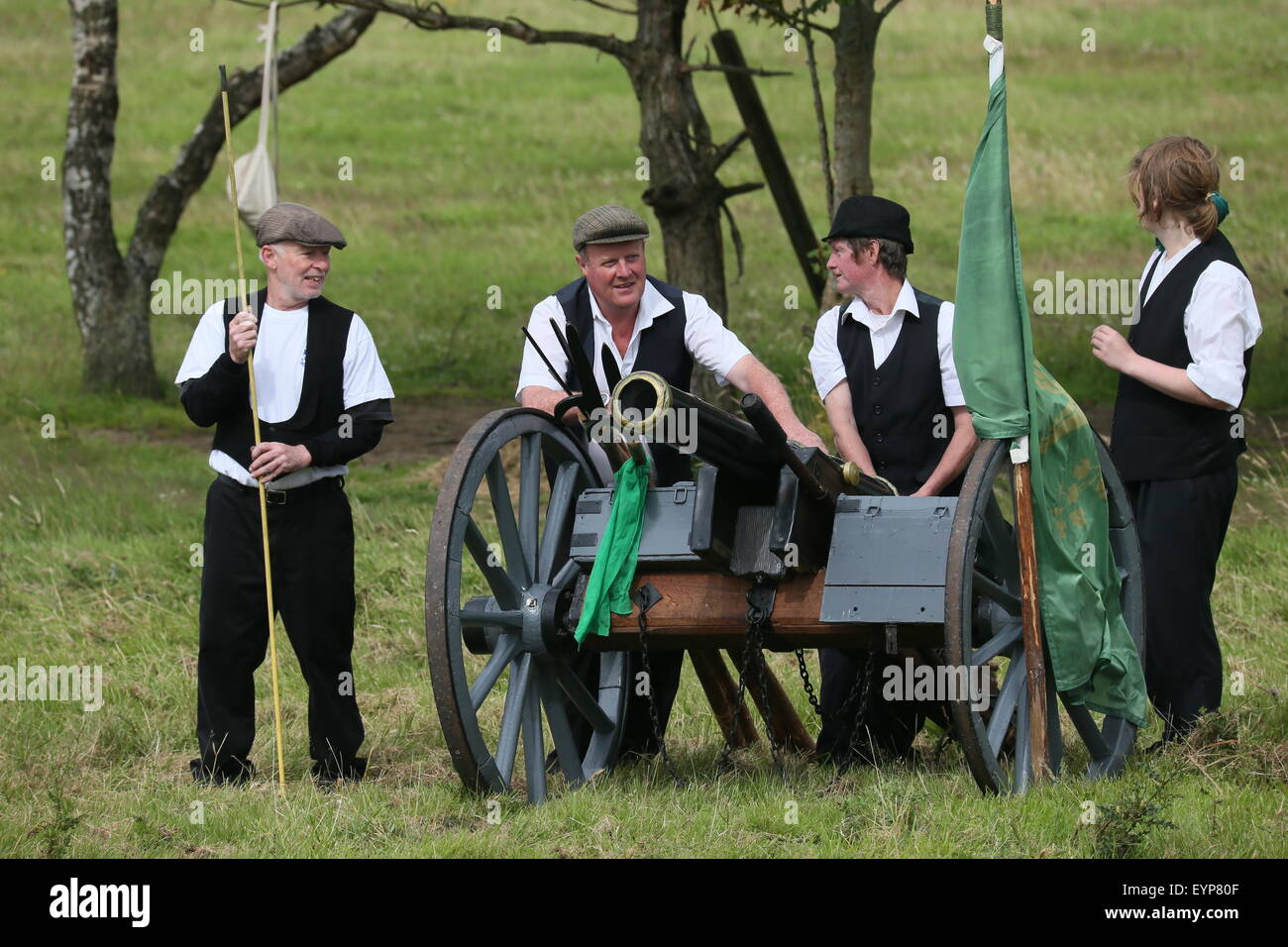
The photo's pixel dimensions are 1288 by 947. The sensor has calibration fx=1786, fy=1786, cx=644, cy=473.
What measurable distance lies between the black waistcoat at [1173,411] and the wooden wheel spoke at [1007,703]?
94 cm

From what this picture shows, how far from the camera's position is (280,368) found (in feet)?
20.1

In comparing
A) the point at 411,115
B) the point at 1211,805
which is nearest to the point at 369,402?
the point at 1211,805

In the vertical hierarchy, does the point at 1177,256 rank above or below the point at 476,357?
above

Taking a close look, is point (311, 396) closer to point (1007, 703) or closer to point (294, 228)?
point (294, 228)

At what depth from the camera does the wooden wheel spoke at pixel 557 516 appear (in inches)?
226

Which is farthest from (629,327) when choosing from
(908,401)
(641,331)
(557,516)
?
(908,401)

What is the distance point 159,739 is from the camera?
684 cm

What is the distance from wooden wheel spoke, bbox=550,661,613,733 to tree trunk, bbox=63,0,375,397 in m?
8.56

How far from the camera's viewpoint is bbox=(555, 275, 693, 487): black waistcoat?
6.07 metres

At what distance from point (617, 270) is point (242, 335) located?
1249mm

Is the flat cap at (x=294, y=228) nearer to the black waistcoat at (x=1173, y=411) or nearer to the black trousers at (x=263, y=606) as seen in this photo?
the black trousers at (x=263, y=606)

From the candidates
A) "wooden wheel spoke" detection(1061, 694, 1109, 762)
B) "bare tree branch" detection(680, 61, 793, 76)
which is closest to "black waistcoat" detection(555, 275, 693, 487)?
"wooden wheel spoke" detection(1061, 694, 1109, 762)

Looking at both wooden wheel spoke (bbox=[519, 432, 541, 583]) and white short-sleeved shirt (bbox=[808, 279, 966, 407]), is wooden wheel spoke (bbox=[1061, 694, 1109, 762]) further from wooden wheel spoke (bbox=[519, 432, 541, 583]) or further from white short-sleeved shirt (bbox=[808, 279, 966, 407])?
wooden wheel spoke (bbox=[519, 432, 541, 583])

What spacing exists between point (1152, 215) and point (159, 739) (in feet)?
13.5
